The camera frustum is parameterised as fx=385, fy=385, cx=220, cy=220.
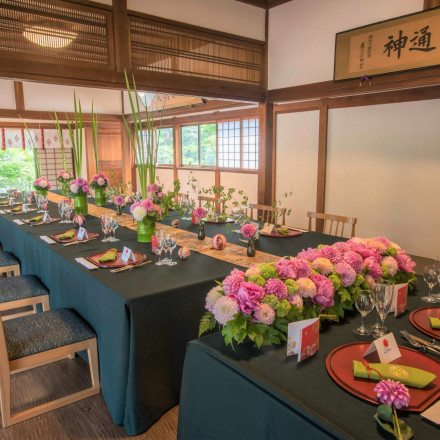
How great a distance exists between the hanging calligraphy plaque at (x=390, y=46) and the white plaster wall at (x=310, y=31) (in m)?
0.11

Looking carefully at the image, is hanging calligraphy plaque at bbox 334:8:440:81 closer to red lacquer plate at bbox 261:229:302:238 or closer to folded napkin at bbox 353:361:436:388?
red lacquer plate at bbox 261:229:302:238

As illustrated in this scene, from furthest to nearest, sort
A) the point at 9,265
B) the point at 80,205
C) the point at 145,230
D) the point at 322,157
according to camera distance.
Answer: the point at 322,157 → the point at 80,205 → the point at 9,265 → the point at 145,230

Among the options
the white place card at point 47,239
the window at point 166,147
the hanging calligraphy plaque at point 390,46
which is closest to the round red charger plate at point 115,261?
the white place card at point 47,239

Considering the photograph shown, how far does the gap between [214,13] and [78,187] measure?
2.32 meters

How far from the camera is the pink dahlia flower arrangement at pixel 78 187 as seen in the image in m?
3.45

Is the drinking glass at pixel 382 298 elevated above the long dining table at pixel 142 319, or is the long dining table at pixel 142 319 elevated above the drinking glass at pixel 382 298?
the drinking glass at pixel 382 298

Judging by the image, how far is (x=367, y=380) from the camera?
1.05 m

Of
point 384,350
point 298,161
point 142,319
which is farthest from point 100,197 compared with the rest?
point 384,350

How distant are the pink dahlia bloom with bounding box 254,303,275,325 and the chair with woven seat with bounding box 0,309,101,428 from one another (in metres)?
1.11

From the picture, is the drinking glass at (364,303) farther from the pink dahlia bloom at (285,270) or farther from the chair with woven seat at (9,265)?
the chair with woven seat at (9,265)

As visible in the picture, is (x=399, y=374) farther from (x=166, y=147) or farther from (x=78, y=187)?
(x=166, y=147)

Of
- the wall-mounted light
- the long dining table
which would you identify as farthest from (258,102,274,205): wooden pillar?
the long dining table

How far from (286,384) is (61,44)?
327 cm

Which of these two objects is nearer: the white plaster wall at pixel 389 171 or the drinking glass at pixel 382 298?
the drinking glass at pixel 382 298
